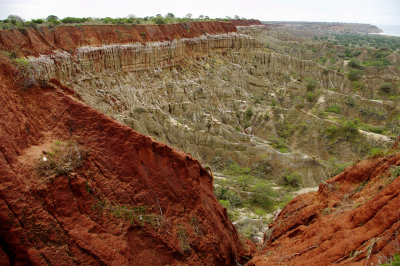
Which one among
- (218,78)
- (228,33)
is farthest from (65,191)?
(228,33)

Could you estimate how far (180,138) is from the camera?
89.4 ft

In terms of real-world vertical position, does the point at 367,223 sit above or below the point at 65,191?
below

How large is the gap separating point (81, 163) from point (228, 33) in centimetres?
4428

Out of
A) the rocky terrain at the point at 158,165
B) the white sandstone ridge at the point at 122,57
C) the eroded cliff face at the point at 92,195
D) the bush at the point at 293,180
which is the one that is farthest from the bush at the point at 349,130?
the eroded cliff face at the point at 92,195

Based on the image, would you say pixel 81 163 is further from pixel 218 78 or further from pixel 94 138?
pixel 218 78

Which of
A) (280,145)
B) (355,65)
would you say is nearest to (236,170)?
(280,145)

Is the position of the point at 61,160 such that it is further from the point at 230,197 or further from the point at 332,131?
the point at 332,131

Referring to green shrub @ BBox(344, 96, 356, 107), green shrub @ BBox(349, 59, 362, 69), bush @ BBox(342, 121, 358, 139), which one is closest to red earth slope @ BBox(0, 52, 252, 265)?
bush @ BBox(342, 121, 358, 139)

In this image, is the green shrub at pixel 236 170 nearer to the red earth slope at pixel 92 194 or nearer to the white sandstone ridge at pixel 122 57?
the white sandstone ridge at pixel 122 57

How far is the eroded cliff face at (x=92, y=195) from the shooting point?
20.4ft

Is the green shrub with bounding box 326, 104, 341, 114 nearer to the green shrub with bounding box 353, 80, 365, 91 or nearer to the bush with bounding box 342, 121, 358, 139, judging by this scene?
the bush with bounding box 342, 121, 358, 139

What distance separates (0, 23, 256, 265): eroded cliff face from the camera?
623cm

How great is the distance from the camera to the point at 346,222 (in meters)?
8.51

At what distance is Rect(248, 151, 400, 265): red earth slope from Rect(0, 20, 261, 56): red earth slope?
67.4 feet
